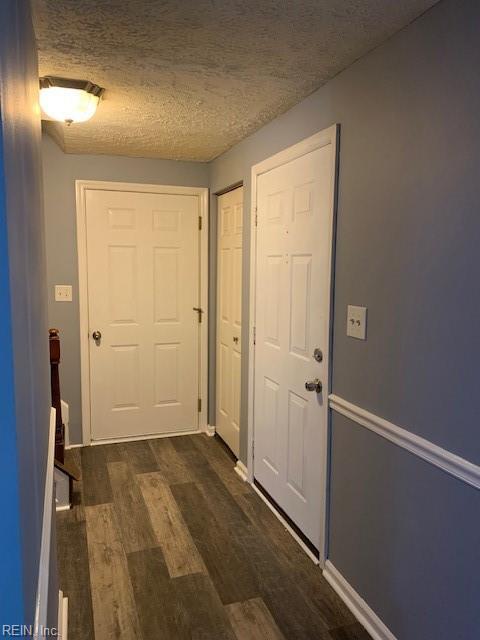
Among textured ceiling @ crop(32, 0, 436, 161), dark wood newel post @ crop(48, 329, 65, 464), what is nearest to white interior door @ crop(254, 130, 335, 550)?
textured ceiling @ crop(32, 0, 436, 161)

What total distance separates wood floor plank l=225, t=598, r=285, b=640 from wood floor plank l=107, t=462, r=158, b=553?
2.04ft

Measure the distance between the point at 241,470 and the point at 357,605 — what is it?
4.60 ft

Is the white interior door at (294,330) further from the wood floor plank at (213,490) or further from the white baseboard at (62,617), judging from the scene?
Answer: the white baseboard at (62,617)

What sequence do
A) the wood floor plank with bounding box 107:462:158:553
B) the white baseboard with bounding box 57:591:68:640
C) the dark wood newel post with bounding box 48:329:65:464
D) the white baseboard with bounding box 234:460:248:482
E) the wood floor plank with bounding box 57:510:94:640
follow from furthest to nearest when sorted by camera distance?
1. the white baseboard with bounding box 234:460:248:482
2. the dark wood newel post with bounding box 48:329:65:464
3. the wood floor plank with bounding box 107:462:158:553
4. the wood floor plank with bounding box 57:510:94:640
5. the white baseboard with bounding box 57:591:68:640

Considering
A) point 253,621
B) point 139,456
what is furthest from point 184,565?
point 139,456

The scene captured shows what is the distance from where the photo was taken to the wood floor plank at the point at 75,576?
1.92 metres

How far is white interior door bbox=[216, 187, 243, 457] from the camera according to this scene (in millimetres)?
3438

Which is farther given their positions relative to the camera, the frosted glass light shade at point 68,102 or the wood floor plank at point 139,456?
the wood floor plank at point 139,456

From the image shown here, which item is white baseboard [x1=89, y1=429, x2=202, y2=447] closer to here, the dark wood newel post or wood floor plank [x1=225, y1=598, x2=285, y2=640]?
the dark wood newel post

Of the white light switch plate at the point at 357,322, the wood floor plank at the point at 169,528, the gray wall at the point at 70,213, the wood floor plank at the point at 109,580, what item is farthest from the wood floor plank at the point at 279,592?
the gray wall at the point at 70,213

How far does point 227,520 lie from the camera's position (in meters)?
2.70

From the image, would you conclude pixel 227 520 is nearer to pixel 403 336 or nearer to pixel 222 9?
pixel 403 336

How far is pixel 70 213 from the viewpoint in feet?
11.6

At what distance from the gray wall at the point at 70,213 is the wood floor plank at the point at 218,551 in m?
1.28
